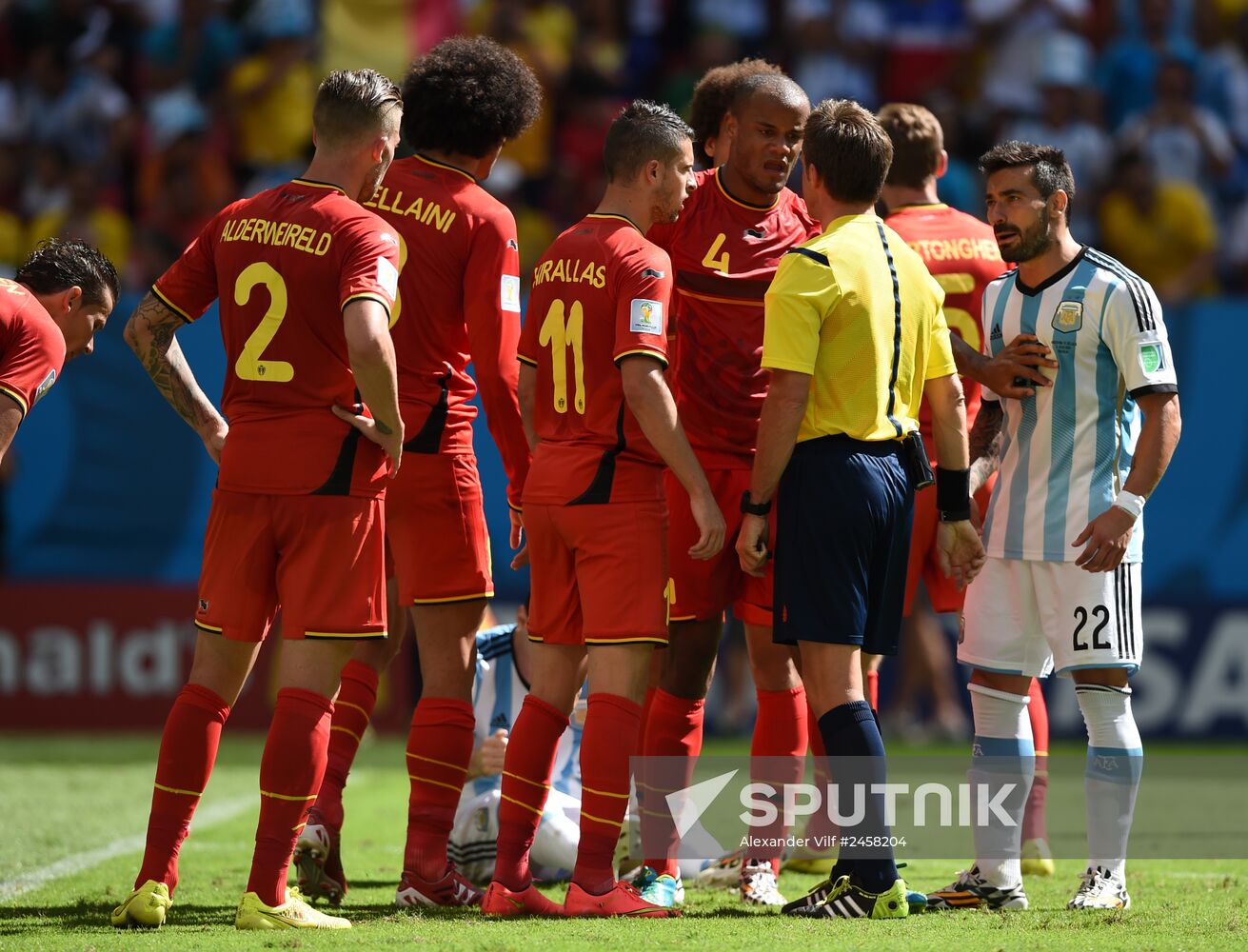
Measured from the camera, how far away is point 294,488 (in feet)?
16.8

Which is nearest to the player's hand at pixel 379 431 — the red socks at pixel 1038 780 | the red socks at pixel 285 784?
the red socks at pixel 285 784

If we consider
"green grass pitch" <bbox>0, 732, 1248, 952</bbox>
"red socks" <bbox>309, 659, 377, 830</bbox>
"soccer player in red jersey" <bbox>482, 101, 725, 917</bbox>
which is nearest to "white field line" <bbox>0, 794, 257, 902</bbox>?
"green grass pitch" <bbox>0, 732, 1248, 952</bbox>

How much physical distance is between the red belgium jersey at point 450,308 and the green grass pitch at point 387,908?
1597 millimetres

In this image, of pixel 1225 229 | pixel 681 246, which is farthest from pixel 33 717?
pixel 1225 229

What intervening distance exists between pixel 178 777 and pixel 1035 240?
11.0ft

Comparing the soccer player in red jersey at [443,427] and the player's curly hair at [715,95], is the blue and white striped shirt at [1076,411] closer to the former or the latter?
the player's curly hair at [715,95]

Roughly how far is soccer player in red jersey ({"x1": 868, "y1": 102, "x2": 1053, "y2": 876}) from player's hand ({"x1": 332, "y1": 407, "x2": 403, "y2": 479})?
223cm

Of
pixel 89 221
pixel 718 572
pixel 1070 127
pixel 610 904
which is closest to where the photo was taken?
pixel 610 904

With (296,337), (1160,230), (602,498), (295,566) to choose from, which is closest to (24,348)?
(296,337)

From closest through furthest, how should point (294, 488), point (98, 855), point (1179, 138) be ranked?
point (294, 488) < point (98, 855) < point (1179, 138)

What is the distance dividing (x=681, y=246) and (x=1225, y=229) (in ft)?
30.5

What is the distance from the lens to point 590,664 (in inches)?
213

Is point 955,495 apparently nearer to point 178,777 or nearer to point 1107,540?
point 1107,540

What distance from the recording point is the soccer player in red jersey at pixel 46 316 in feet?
17.2
